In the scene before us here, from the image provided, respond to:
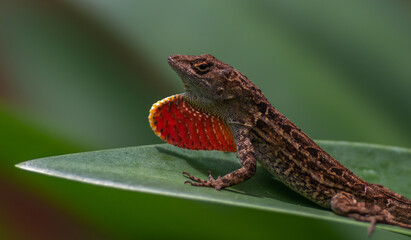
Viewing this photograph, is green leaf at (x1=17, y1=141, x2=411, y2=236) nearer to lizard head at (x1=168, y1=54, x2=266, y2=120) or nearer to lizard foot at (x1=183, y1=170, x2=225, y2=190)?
lizard foot at (x1=183, y1=170, x2=225, y2=190)

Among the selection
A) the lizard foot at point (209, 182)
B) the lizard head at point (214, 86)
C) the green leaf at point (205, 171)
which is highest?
the lizard head at point (214, 86)

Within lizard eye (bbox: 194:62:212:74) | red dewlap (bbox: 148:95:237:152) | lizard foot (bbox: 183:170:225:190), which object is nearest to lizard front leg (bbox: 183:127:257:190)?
lizard foot (bbox: 183:170:225:190)

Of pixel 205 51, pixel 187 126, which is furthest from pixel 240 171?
pixel 205 51

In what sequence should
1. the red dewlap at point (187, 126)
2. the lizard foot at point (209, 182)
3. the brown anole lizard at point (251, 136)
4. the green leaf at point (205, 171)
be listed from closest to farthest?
the green leaf at point (205, 171) → the lizard foot at point (209, 182) → the brown anole lizard at point (251, 136) → the red dewlap at point (187, 126)

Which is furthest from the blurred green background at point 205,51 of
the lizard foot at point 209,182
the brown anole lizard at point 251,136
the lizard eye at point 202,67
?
the lizard foot at point 209,182

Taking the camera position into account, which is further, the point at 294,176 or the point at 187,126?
the point at 187,126

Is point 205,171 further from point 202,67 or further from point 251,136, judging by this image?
point 202,67

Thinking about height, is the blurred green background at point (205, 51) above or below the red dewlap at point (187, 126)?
above

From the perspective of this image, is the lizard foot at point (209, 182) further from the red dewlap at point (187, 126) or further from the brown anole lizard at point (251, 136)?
the red dewlap at point (187, 126)
